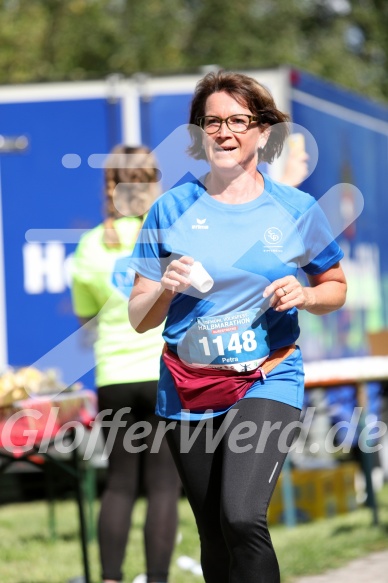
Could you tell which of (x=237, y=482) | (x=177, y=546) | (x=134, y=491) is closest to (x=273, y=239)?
(x=237, y=482)

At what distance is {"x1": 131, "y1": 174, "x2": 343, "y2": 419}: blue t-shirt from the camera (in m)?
3.95

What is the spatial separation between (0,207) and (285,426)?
5.88m

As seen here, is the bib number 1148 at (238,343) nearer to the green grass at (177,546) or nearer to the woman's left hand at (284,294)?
the woman's left hand at (284,294)

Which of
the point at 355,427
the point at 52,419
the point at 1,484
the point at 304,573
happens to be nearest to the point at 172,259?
the point at 52,419

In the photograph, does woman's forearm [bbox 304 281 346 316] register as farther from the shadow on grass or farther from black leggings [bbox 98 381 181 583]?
the shadow on grass

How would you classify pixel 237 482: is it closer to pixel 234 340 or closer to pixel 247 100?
pixel 234 340

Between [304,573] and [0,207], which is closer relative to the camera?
[304,573]

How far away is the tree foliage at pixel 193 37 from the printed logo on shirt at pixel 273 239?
69.6ft

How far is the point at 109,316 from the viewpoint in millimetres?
5363

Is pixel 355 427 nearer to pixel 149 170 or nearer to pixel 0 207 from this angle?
pixel 0 207

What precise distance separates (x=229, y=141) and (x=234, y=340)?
0.63 metres

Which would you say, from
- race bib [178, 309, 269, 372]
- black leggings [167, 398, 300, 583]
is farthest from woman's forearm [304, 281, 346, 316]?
black leggings [167, 398, 300, 583]

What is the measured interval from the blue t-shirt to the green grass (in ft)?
7.96

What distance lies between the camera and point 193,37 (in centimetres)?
3259
